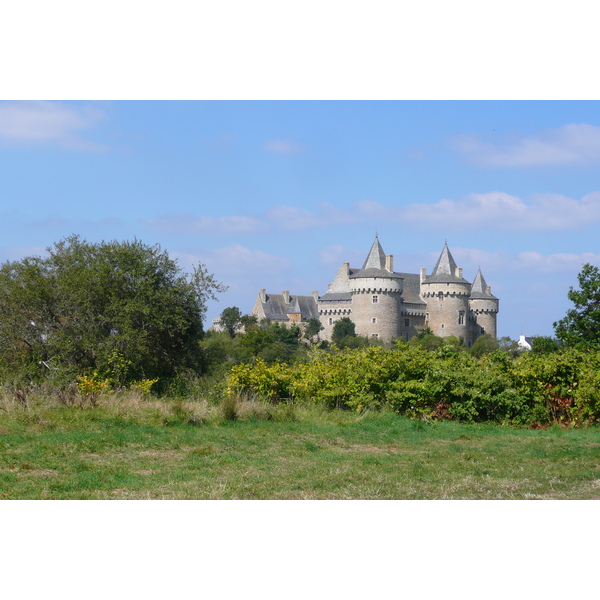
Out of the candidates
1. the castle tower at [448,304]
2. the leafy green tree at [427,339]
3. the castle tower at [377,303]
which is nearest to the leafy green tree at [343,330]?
the castle tower at [377,303]

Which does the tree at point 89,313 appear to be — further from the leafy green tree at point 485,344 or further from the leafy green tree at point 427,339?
the leafy green tree at point 485,344

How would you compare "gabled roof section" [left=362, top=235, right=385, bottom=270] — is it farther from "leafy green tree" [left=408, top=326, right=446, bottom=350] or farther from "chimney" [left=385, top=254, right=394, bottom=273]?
"leafy green tree" [left=408, top=326, right=446, bottom=350]

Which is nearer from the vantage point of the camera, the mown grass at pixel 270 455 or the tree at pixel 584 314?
the mown grass at pixel 270 455

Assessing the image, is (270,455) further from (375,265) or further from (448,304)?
(448,304)

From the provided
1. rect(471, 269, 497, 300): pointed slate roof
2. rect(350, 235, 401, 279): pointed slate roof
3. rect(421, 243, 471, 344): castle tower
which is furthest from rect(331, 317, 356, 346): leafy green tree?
rect(471, 269, 497, 300): pointed slate roof

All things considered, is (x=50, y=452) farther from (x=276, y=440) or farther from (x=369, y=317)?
(x=369, y=317)

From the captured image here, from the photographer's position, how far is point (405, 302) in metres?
90.9

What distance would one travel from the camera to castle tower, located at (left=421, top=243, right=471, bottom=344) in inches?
3588

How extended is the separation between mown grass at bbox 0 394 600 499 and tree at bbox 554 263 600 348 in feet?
65.7

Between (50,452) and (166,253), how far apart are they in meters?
12.2

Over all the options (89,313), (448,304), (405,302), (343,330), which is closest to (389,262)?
(405,302)

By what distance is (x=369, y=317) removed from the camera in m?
87.7

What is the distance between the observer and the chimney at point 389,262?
3615 inches

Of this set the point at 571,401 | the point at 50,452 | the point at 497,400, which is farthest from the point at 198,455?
the point at 571,401
